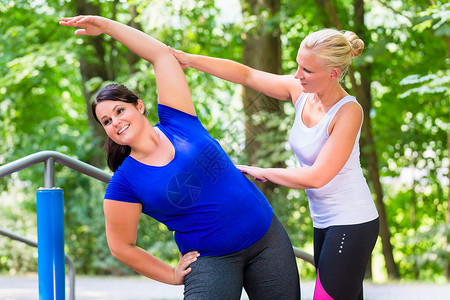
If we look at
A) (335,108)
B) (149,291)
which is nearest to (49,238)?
(335,108)

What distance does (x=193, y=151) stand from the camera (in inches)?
72.0

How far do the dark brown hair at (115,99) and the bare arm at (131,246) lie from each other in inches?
7.7

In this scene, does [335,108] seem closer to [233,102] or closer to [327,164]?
[327,164]

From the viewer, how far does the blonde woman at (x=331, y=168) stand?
1936 mm

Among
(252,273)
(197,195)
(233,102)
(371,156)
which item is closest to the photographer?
(197,195)

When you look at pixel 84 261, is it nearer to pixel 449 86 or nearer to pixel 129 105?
pixel 449 86

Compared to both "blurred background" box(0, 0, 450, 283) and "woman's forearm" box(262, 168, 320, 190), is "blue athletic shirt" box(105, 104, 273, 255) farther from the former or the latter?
"blurred background" box(0, 0, 450, 283)

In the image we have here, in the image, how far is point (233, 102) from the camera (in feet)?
32.4

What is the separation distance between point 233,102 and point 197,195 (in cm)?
816

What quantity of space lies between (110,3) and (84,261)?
182 inches

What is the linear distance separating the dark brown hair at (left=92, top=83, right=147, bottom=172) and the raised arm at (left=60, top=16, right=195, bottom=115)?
11cm

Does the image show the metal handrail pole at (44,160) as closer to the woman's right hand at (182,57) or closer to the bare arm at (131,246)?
the bare arm at (131,246)

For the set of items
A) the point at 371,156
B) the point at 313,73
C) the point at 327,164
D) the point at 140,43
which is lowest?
the point at 371,156

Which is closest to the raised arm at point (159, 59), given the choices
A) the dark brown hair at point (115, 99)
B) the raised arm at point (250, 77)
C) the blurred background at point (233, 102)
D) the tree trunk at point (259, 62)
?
the dark brown hair at point (115, 99)
